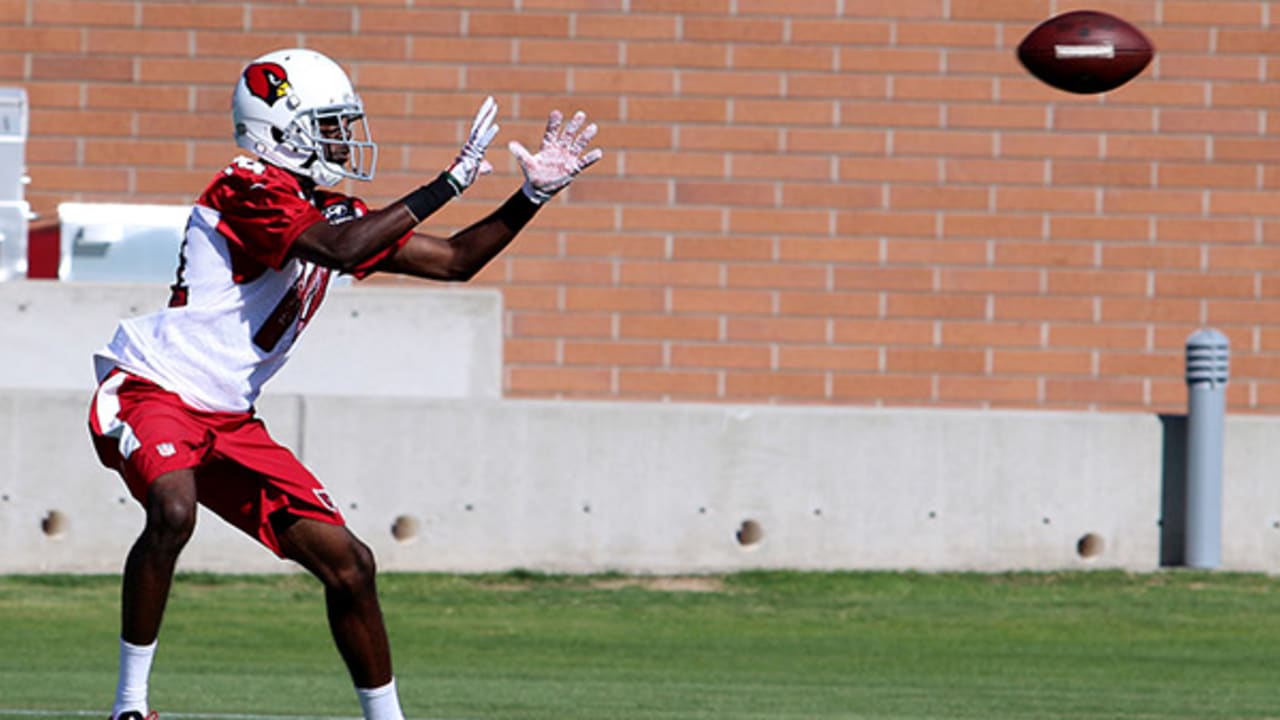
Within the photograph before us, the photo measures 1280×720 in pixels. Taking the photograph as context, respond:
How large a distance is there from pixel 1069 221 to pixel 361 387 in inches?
186

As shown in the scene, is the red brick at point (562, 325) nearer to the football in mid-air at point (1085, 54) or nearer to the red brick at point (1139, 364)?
the red brick at point (1139, 364)

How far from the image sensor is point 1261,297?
1562 centimetres

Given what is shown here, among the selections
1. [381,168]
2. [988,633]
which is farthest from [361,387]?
[988,633]

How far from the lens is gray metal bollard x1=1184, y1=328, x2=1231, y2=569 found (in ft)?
45.8

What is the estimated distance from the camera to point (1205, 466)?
13977 mm

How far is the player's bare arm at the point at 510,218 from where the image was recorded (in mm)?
7070

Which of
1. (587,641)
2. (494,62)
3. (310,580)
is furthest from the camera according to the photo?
(494,62)

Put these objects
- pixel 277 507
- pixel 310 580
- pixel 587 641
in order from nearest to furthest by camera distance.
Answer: pixel 277 507 → pixel 587 641 → pixel 310 580

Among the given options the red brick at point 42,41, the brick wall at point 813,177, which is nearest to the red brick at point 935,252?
the brick wall at point 813,177

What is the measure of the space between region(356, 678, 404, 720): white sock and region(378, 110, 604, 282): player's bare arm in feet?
4.13

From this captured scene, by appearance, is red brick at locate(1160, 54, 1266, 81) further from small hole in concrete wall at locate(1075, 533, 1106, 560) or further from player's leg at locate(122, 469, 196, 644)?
player's leg at locate(122, 469, 196, 644)

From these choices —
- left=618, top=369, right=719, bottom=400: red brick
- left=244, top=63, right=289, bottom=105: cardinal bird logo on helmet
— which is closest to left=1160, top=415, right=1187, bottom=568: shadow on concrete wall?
left=618, top=369, right=719, bottom=400: red brick

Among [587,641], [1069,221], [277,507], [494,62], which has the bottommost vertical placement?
[587,641]

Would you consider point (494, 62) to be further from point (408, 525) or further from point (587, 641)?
point (587, 641)
